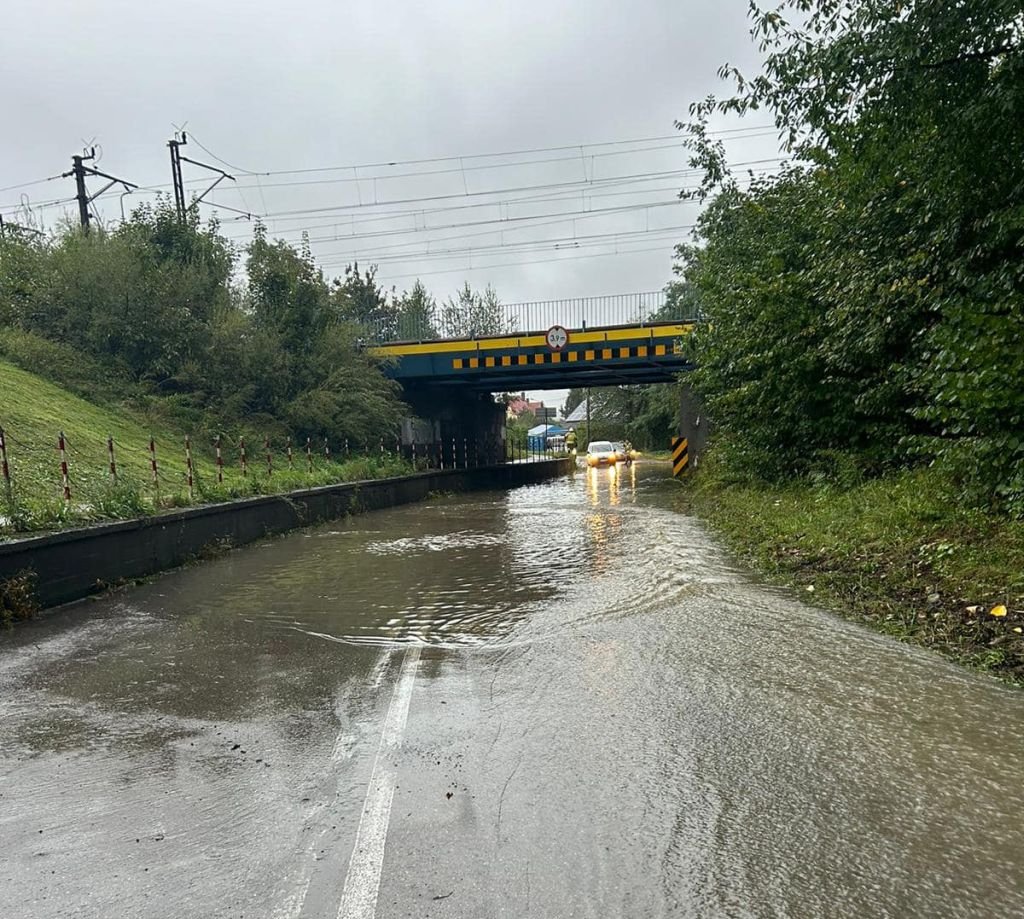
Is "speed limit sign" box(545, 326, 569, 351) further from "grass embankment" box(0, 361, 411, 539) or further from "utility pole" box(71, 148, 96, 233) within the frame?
"utility pole" box(71, 148, 96, 233)

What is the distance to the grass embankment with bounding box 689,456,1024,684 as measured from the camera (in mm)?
5297

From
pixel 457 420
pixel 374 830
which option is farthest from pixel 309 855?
pixel 457 420

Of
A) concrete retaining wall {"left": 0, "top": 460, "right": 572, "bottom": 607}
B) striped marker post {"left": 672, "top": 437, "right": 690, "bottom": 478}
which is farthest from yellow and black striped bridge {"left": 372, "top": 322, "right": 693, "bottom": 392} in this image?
concrete retaining wall {"left": 0, "top": 460, "right": 572, "bottom": 607}

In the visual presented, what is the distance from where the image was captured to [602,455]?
4291 centimetres

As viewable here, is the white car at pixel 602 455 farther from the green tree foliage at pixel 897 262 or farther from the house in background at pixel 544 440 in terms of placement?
the green tree foliage at pixel 897 262

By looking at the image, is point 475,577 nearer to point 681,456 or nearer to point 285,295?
point 285,295

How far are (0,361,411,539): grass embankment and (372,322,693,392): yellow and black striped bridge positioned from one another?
486 cm

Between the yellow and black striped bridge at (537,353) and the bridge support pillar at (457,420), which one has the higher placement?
the yellow and black striped bridge at (537,353)

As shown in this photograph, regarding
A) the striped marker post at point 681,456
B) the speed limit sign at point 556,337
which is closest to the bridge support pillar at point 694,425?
the striped marker post at point 681,456

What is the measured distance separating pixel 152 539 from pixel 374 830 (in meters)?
7.55

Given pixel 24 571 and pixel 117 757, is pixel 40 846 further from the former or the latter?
pixel 24 571

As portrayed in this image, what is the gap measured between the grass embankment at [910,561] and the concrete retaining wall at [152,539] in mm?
7554

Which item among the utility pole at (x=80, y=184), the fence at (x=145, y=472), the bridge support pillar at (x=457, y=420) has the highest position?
the utility pole at (x=80, y=184)

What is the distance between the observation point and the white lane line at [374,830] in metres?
2.56
